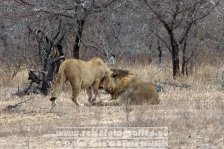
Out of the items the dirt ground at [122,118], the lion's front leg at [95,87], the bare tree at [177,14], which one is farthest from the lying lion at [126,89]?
the bare tree at [177,14]

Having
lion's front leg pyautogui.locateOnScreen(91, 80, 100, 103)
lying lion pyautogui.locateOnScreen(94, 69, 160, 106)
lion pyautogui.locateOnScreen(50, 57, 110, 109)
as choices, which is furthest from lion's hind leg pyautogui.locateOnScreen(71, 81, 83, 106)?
lion's front leg pyautogui.locateOnScreen(91, 80, 100, 103)

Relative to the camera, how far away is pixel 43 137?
31.7ft

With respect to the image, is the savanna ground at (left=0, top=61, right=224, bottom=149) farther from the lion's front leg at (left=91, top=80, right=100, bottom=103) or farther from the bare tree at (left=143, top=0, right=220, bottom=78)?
the bare tree at (left=143, top=0, right=220, bottom=78)

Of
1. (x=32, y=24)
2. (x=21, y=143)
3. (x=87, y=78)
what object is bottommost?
(x=21, y=143)

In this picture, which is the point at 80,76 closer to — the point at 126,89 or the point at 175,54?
the point at 126,89

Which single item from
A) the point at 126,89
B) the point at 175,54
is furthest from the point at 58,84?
the point at 175,54

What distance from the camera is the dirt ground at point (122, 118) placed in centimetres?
934

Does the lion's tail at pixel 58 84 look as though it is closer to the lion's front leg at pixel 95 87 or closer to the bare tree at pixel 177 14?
the lion's front leg at pixel 95 87

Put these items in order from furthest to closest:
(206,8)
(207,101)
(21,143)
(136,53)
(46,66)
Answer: (136,53), (206,8), (46,66), (207,101), (21,143)

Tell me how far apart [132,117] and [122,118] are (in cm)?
18

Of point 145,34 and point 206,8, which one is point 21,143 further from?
point 145,34

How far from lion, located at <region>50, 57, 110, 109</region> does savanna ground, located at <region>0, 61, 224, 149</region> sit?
40 centimetres

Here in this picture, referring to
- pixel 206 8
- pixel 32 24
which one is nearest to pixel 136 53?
pixel 206 8

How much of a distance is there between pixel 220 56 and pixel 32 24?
357 inches
